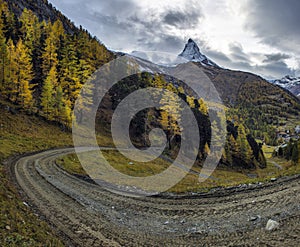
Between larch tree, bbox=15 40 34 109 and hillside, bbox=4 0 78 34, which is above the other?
hillside, bbox=4 0 78 34

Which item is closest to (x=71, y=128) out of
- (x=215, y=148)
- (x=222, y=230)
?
(x=215, y=148)

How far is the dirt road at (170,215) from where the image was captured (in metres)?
12.2

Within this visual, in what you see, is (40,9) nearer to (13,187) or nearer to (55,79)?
(55,79)

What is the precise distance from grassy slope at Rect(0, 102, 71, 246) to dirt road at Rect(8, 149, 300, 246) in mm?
1314

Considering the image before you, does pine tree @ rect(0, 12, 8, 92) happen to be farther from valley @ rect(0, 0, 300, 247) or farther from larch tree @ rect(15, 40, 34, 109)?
larch tree @ rect(15, 40, 34, 109)

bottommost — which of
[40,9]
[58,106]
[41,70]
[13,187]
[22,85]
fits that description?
[13,187]

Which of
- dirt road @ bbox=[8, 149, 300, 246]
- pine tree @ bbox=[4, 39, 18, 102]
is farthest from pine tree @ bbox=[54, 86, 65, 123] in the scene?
dirt road @ bbox=[8, 149, 300, 246]

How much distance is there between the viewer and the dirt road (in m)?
12.2

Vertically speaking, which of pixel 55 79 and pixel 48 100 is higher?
pixel 55 79

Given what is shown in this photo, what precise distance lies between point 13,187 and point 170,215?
12.3 metres

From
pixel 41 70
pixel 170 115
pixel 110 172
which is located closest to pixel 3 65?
pixel 41 70

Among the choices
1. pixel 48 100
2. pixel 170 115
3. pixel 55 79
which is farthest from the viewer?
pixel 170 115

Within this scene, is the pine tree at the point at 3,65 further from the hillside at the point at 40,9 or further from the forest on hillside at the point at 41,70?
the hillside at the point at 40,9

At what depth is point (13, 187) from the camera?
18.1m
